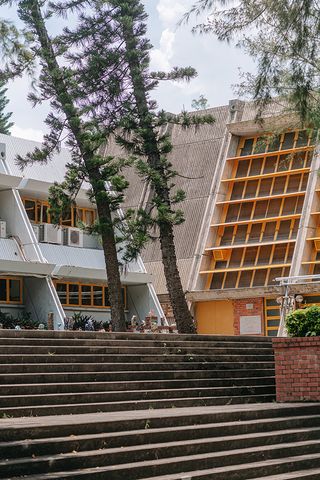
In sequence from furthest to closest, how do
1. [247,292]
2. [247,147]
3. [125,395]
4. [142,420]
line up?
[247,147]
[247,292]
[125,395]
[142,420]

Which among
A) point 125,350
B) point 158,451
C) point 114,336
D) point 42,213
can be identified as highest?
point 42,213

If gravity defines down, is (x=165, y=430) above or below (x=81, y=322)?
below

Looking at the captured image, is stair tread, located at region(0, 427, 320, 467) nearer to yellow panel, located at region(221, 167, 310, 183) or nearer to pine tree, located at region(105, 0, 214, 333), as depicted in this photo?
pine tree, located at region(105, 0, 214, 333)

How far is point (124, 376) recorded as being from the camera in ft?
42.8

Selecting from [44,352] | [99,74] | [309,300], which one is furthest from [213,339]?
[309,300]

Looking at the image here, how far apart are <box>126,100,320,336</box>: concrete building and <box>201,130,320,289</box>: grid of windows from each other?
0.13 feet

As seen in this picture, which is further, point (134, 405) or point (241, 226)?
point (241, 226)

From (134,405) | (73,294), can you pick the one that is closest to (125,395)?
(134,405)

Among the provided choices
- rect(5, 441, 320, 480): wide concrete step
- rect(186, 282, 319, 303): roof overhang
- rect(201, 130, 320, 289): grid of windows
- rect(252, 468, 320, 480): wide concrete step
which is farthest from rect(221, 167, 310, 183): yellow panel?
rect(252, 468, 320, 480): wide concrete step

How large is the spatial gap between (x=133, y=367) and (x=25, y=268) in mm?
13310

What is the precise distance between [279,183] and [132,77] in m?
14.7

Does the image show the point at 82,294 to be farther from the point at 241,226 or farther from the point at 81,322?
the point at 241,226

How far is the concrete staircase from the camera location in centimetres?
850

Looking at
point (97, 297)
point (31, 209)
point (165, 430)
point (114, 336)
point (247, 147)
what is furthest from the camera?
point (247, 147)
